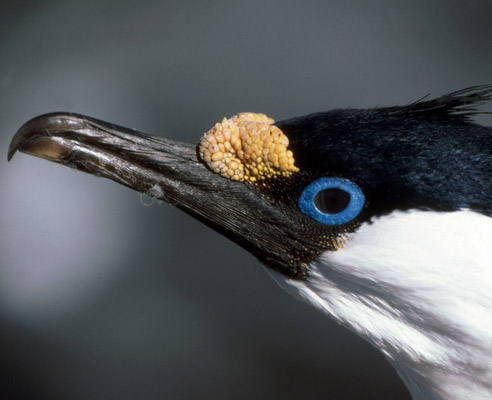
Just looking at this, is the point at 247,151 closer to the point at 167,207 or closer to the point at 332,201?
the point at 332,201

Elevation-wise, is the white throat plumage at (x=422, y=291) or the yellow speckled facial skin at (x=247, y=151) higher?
the yellow speckled facial skin at (x=247, y=151)

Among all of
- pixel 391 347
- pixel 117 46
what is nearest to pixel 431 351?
pixel 391 347

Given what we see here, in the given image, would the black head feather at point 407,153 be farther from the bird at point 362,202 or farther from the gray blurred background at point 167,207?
the gray blurred background at point 167,207

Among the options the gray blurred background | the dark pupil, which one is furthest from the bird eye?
the gray blurred background

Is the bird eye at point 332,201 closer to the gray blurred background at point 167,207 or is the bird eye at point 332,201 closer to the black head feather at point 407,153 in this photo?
the black head feather at point 407,153

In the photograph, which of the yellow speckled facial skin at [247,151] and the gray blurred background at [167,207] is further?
the gray blurred background at [167,207]

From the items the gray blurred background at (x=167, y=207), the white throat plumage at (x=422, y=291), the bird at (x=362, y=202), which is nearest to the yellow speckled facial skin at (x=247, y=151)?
the bird at (x=362, y=202)

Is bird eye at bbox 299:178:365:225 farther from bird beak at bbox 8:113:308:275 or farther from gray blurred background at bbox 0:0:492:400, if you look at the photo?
gray blurred background at bbox 0:0:492:400
